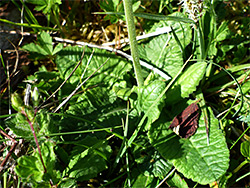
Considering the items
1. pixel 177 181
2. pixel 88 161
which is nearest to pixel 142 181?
pixel 177 181

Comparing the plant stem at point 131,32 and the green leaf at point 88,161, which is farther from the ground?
the plant stem at point 131,32

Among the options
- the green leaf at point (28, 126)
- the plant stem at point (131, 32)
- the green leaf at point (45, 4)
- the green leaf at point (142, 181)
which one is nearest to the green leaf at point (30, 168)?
the green leaf at point (28, 126)

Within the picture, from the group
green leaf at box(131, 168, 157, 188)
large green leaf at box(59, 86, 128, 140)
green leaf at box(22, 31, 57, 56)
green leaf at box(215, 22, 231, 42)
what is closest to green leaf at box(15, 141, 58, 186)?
large green leaf at box(59, 86, 128, 140)

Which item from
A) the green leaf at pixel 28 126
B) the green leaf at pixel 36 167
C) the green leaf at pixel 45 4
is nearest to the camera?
the green leaf at pixel 36 167

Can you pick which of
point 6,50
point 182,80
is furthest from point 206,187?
point 6,50

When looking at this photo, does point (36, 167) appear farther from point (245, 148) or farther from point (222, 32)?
point (222, 32)

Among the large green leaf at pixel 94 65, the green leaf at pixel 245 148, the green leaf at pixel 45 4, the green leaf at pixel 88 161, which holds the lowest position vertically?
the green leaf at pixel 245 148

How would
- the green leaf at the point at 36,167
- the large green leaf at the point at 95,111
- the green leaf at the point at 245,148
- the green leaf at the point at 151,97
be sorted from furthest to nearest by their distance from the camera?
1. the large green leaf at the point at 95,111
2. the green leaf at the point at 151,97
3. the green leaf at the point at 245,148
4. the green leaf at the point at 36,167

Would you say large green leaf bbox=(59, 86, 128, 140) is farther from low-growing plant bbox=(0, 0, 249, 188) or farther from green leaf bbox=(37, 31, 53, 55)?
green leaf bbox=(37, 31, 53, 55)

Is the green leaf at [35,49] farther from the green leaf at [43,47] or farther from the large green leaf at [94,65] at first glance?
the large green leaf at [94,65]
